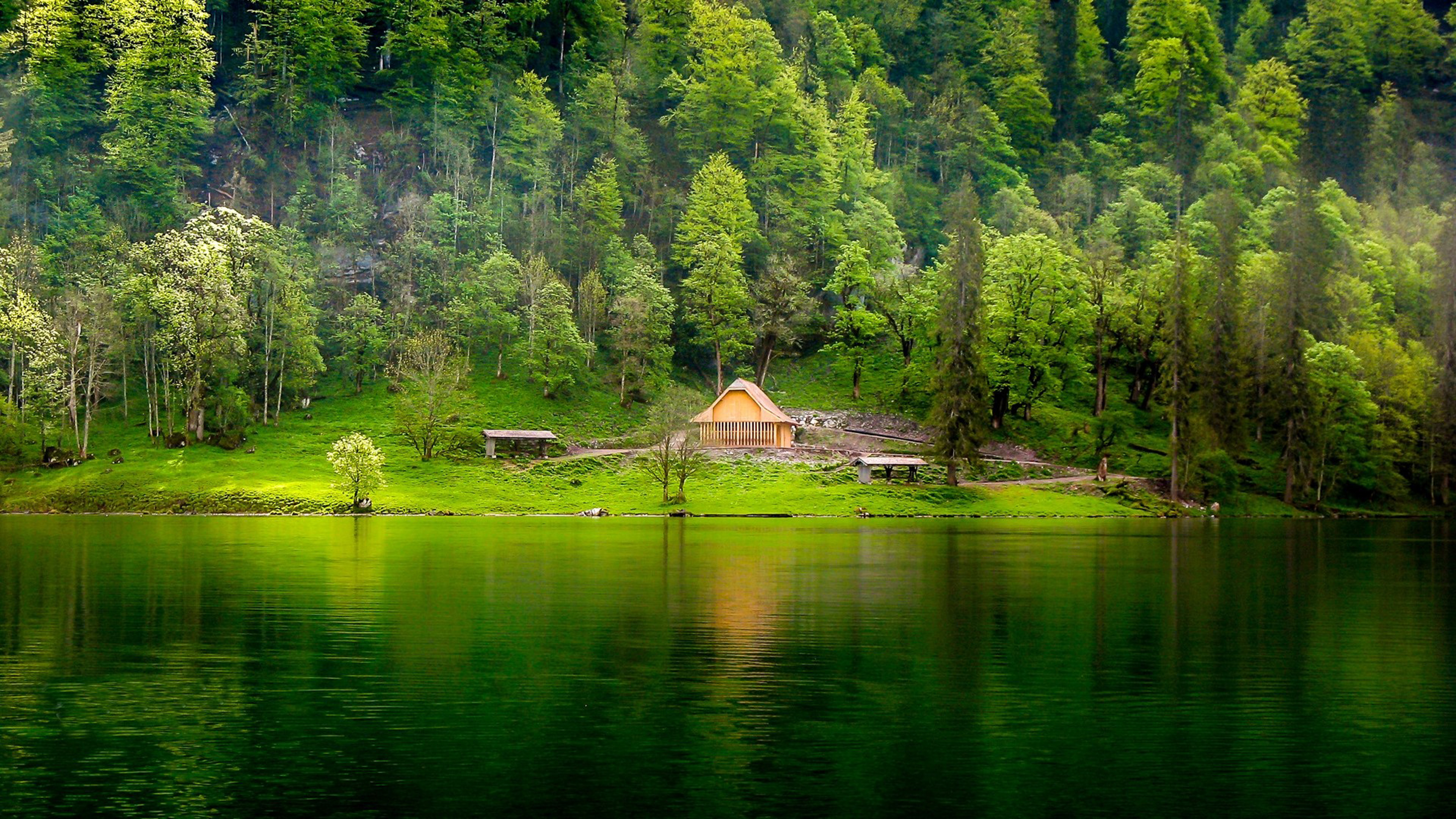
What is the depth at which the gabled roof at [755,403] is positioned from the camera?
122 m

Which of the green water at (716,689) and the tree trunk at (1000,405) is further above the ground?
the tree trunk at (1000,405)

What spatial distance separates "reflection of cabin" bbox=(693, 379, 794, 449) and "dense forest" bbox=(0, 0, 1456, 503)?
10982mm

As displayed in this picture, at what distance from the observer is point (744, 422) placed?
121688 mm

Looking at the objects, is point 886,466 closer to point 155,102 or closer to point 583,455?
point 583,455

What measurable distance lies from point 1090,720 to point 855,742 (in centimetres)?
540

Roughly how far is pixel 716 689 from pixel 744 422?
91276 millimetres

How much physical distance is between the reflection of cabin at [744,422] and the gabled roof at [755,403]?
3 cm

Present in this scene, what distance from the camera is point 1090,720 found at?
91.7 feet

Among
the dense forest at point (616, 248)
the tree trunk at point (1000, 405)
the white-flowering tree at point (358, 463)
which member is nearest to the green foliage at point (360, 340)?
the dense forest at point (616, 248)

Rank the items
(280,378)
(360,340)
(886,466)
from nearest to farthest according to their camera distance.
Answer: (886,466), (280,378), (360,340)

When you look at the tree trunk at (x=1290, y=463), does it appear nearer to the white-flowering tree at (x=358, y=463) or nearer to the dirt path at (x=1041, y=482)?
the dirt path at (x=1041, y=482)

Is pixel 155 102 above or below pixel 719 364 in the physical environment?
above

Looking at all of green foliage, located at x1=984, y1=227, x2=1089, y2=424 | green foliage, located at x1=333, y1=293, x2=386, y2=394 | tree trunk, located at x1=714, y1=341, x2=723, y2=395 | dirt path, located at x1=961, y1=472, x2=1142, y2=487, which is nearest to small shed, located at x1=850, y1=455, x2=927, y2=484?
dirt path, located at x1=961, y1=472, x2=1142, y2=487

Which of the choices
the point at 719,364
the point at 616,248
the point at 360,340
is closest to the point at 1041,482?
the point at 719,364
